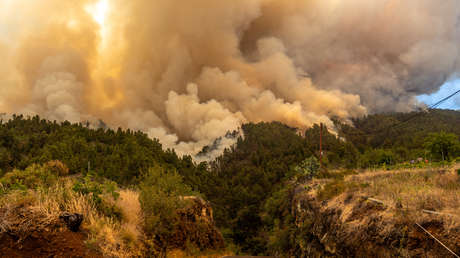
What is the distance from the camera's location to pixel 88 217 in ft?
31.0

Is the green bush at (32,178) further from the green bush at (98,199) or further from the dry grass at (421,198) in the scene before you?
the dry grass at (421,198)

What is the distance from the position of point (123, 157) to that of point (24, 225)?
98378 millimetres

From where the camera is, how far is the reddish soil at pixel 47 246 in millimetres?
7184

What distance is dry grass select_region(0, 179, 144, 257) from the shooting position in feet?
26.8

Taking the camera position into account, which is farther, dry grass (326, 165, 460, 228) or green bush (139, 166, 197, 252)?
green bush (139, 166, 197, 252)

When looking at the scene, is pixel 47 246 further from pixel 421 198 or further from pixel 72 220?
pixel 421 198

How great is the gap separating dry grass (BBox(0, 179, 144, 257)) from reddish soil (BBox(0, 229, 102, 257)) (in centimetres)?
30

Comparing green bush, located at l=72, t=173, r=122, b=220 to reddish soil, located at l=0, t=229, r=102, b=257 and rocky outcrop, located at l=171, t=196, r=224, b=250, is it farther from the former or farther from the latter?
rocky outcrop, located at l=171, t=196, r=224, b=250

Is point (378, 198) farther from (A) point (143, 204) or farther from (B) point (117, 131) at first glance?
(B) point (117, 131)

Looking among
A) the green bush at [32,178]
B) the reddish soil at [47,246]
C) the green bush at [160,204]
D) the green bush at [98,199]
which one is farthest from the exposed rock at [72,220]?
the green bush at [160,204]

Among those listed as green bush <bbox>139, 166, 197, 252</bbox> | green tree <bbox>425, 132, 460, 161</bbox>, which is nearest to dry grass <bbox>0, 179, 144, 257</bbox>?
green bush <bbox>139, 166, 197, 252</bbox>

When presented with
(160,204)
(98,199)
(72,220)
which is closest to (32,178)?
(98,199)

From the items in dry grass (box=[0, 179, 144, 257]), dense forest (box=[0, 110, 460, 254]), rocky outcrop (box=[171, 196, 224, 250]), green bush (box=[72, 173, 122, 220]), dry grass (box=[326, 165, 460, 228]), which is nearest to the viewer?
dry grass (box=[326, 165, 460, 228])

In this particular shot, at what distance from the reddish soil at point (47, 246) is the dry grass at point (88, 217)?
0.30 meters
